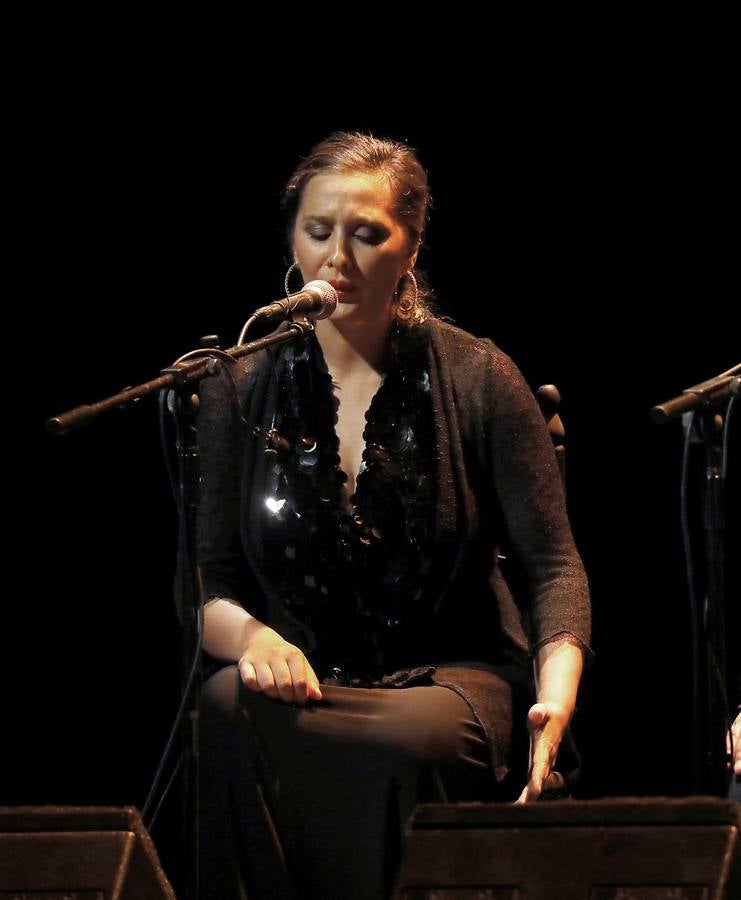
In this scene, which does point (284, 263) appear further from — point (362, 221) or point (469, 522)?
point (469, 522)

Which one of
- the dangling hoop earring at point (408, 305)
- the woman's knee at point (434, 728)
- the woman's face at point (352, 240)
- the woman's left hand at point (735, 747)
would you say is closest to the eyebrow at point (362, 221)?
the woman's face at point (352, 240)

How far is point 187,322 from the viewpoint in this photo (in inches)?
139

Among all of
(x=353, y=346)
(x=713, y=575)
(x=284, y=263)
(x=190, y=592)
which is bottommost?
(x=190, y=592)

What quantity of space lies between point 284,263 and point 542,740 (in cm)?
144

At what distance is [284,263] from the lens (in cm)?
340

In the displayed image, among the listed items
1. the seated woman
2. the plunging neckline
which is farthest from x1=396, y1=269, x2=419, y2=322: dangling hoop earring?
the plunging neckline

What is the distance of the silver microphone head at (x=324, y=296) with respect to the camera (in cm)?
239

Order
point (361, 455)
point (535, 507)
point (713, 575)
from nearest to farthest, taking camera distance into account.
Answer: point (713, 575) → point (535, 507) → point (361, 455)

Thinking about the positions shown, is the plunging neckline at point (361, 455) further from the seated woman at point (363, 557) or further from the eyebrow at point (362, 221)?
the eyebrow at point (362, 221)

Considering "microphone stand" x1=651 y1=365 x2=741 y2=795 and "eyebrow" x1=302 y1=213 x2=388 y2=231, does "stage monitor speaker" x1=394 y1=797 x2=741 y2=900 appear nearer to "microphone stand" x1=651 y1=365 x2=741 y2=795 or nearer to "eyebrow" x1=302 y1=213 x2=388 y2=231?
"microphone stand" x1=651 y1=365 x2=741 y2=795

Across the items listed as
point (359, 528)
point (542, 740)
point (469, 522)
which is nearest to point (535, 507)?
point (469, 522)

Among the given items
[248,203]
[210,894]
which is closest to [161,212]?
[248,203]

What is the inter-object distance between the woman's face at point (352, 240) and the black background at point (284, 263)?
0.80 meters

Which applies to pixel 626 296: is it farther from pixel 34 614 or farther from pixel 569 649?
pixel 34 614
